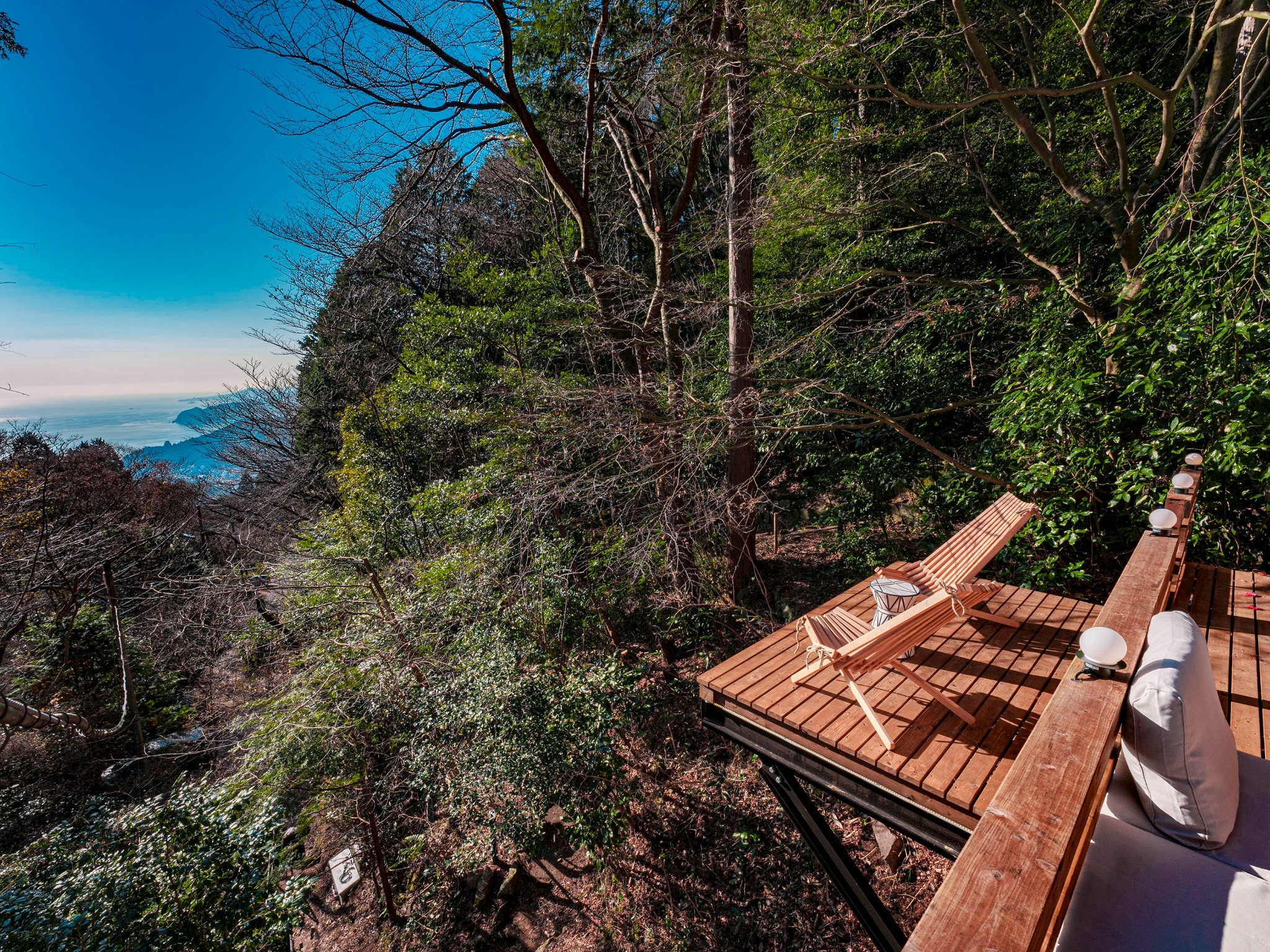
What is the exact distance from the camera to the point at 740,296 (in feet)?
17.2

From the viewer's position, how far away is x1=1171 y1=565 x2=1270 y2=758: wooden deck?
79.3 inches

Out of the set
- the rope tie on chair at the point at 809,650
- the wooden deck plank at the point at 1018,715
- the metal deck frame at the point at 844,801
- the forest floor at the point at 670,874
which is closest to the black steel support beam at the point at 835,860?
the metal deck frame at the point at 844,801

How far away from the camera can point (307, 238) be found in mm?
8273

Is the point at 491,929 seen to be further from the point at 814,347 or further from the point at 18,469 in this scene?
the point at 18,469

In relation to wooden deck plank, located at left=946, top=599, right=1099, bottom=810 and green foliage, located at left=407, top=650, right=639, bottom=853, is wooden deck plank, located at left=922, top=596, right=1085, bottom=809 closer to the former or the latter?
wooden deck plank, located at left=946, top=599, right=1099, bottom=810

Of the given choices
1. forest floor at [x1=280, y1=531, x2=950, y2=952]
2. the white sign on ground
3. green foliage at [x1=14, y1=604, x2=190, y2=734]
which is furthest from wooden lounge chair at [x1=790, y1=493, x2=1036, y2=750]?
green foliage at [x1=14, y1=604, x2=190, y2=734]

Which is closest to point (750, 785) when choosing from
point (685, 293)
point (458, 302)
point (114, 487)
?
point (685, 293)

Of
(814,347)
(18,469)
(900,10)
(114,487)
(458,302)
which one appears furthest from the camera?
(114,487)

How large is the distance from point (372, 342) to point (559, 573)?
880cm

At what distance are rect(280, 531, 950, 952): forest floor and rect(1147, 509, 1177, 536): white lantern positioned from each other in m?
2.85

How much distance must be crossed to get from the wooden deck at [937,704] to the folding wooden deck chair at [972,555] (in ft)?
0.82

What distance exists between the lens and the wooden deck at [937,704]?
2.07 metres

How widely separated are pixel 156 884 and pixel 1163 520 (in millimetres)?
6367

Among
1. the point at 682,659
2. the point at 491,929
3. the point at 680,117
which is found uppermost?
the point at 680,117
